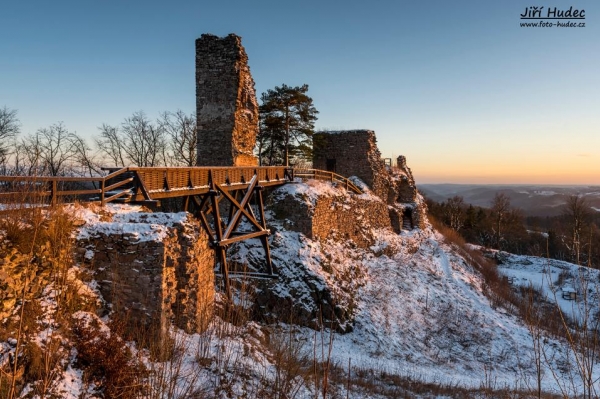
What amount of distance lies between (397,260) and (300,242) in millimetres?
8134

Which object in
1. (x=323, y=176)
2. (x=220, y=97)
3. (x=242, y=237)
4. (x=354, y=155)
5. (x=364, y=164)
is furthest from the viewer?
(x=354, y=155)

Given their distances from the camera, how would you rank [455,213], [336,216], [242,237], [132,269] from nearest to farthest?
[132,269] → [242,237] → [336,216] → [455,213]

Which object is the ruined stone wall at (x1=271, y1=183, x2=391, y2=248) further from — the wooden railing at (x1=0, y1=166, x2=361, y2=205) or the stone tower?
the stone tower

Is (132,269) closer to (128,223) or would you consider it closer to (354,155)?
(128,223)

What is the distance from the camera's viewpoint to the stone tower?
18.1 m

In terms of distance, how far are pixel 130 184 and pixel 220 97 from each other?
10124 millimetres

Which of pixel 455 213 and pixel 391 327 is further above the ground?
pixel 455 213

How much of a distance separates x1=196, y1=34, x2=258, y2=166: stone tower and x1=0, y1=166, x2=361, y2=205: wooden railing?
387cm

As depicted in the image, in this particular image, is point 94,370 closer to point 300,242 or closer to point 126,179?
point 126,179

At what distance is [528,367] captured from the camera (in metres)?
13.3

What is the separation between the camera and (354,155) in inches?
1064

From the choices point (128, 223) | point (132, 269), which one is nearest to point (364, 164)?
point (128, 223)

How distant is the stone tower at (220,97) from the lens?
18.1 meters

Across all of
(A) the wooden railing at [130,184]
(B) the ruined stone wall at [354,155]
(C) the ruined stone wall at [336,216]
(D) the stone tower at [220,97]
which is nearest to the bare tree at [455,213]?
(B) the ruined stone wall at [354,155]
